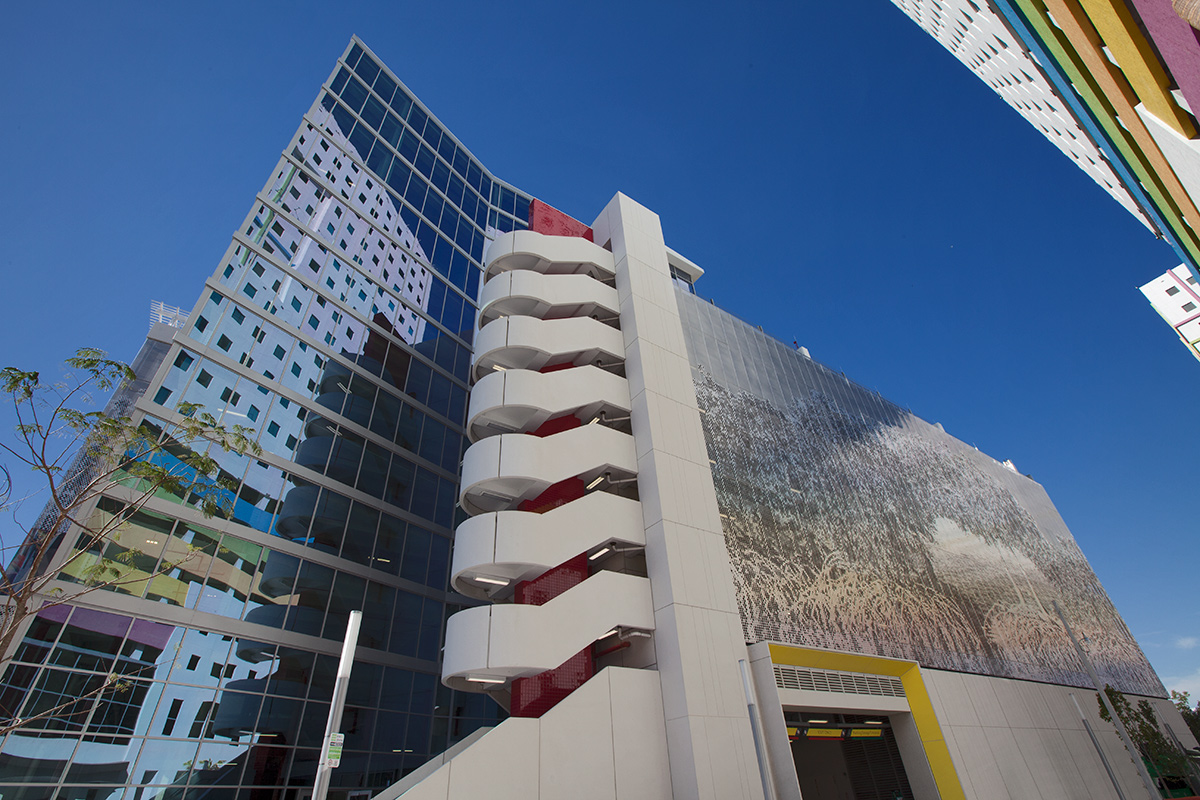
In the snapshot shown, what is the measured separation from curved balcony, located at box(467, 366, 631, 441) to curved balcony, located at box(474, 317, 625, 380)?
44.5 inches

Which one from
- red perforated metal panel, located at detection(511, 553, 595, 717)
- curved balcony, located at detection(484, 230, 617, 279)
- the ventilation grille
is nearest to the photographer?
red perforated metal panel, located at detection(511, 553, 595, 717)

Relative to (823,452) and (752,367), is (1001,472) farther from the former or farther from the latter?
(752,367)

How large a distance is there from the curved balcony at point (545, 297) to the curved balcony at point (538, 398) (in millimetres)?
3512

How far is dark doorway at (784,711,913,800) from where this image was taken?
67.9ft

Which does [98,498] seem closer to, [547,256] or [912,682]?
[547,256]

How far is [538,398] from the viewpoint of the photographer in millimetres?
20391

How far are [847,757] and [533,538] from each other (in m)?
18.8

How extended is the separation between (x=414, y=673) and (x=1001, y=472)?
1760 inches

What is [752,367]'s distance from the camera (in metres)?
28.8

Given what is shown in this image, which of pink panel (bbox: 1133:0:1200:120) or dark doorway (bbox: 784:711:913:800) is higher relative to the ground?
pink panel (bbox: 1133:0:1200:120)

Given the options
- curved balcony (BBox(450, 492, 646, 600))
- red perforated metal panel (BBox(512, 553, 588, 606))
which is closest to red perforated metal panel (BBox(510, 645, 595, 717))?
red perforated metal panel (BBox(512, 553, 588, 606))

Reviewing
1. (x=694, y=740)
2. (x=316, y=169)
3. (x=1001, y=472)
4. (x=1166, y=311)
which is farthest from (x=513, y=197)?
(x=1166, y=311)

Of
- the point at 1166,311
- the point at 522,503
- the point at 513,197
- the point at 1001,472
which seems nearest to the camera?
the point at 522,503

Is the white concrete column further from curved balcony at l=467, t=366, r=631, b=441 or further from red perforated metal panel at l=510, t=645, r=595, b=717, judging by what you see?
red perforated metal panel at l=510, t=645, r=595, b=717
